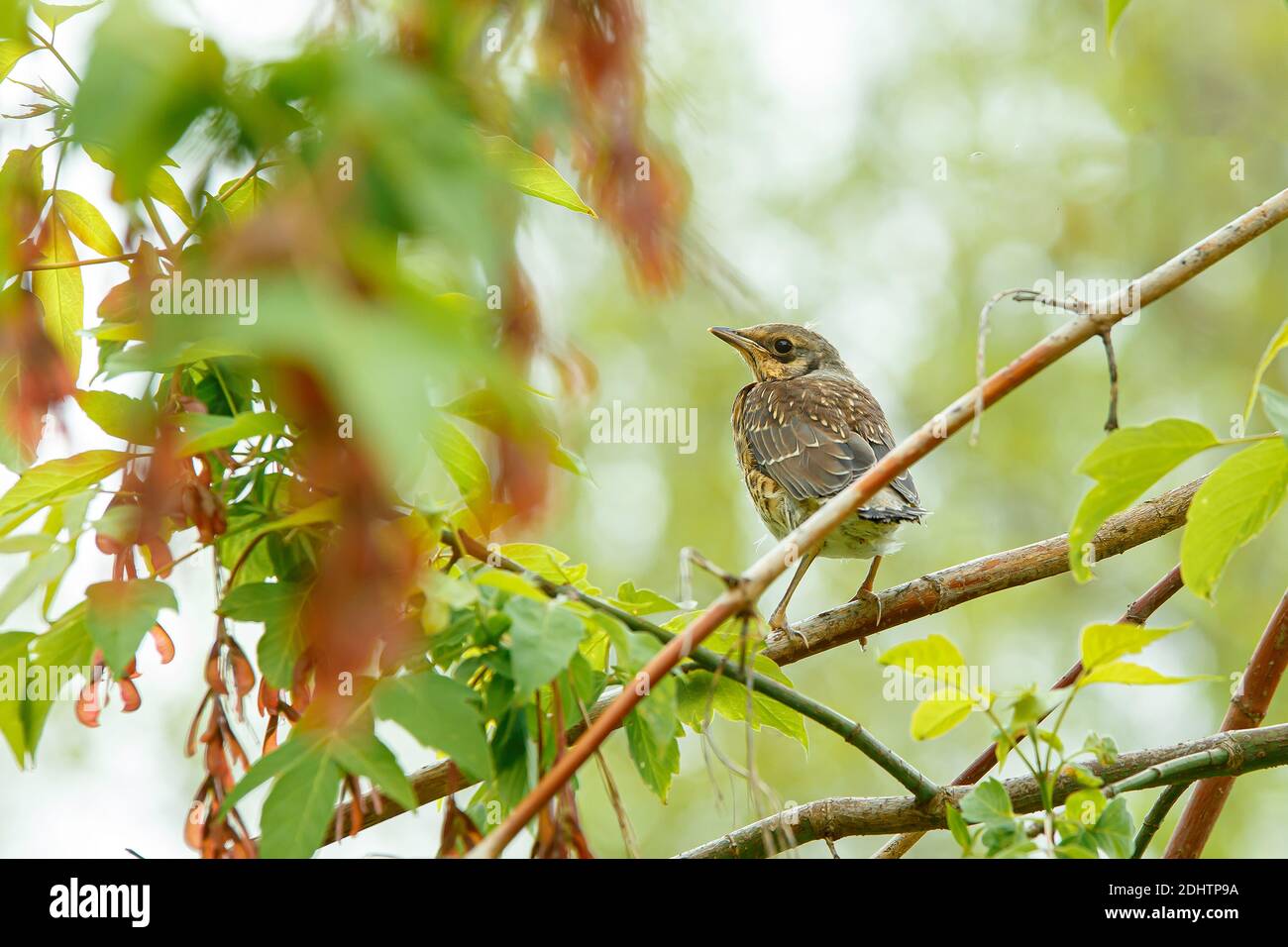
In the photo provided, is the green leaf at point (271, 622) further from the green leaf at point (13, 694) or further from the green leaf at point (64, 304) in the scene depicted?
the green leaf at point (64, 304)

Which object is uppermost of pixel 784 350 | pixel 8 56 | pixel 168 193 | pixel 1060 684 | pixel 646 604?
pixel 784 350

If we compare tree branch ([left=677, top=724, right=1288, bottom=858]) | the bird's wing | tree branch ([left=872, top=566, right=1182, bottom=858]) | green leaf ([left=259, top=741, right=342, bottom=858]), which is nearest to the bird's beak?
the bird's wing

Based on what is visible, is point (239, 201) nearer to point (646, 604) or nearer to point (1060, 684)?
point (646, 604)

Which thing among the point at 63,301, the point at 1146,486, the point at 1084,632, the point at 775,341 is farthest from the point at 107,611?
Answer: the point at 775,341

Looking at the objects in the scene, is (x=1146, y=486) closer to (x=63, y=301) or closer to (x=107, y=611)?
(x=107, y=611)

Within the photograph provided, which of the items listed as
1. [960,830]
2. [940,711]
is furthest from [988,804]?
[940,711]

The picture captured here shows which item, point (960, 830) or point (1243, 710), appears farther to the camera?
point (1243, 710)

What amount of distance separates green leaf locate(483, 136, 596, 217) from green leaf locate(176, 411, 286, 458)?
38 centimetres

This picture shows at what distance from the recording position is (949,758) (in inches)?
427

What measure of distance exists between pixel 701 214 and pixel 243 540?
1.06 m

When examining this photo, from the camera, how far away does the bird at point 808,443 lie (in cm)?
411

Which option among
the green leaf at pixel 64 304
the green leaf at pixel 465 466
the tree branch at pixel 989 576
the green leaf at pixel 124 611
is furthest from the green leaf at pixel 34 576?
the tree branch at pixel 989 576

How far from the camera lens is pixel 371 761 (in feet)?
4.38

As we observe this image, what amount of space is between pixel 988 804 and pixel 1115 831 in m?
0.16
